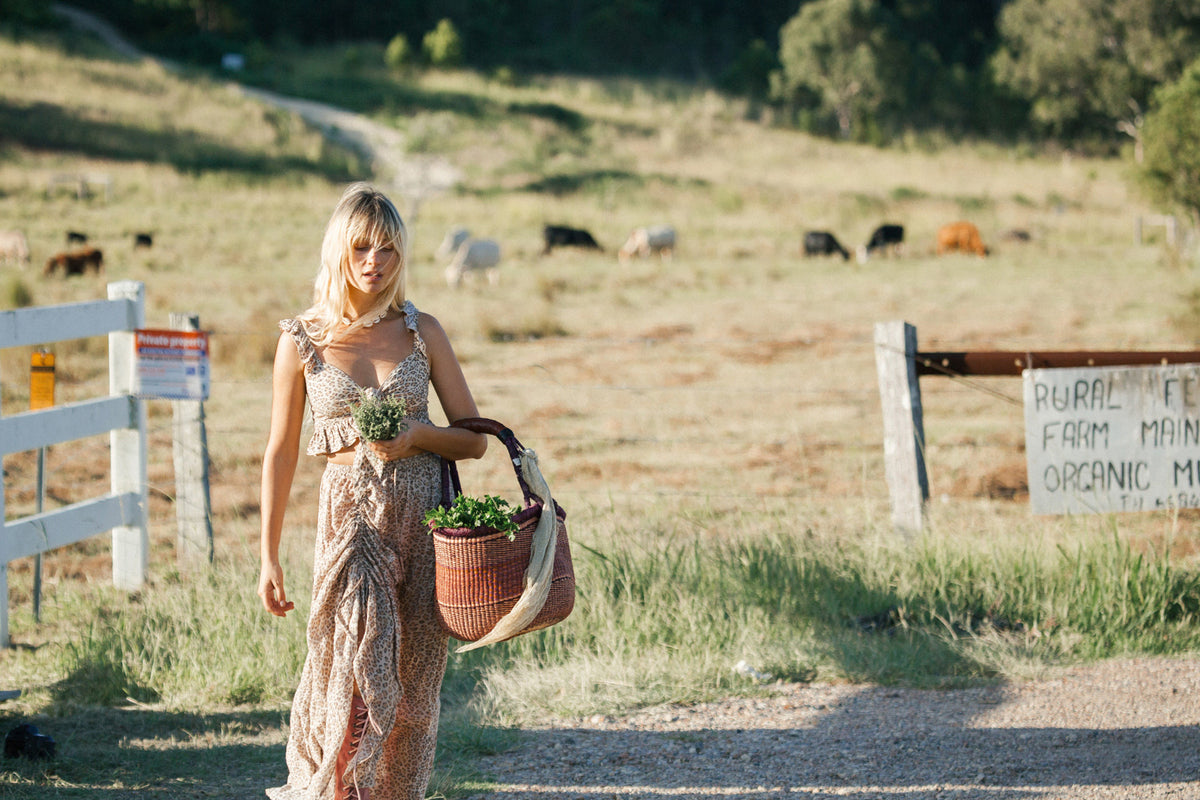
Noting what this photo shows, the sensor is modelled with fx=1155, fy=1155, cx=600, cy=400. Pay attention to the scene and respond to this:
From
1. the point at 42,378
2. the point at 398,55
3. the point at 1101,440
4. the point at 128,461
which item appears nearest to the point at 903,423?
the point at 1101,440

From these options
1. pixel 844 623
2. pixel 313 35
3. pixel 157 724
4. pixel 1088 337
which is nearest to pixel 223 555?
pixel 157 724

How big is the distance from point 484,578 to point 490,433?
421mm

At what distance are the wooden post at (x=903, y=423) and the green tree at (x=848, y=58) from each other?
58748 millimetres

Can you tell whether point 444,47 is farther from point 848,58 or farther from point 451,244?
point 451,244

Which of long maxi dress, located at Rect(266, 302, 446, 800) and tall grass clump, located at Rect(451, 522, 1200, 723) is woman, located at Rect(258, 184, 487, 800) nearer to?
long maxi dress, located at Rect(266, 302, 446, 800)

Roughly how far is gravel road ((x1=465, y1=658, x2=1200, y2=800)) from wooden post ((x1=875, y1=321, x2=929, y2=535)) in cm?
113

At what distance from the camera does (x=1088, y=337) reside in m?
14.3

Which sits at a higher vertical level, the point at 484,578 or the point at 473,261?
the point at 473,261

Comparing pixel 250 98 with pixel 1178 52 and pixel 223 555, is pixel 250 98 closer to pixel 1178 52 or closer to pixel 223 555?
pixel 1178 52

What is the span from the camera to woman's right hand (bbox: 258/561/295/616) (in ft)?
9.57

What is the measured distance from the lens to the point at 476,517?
9.07ft

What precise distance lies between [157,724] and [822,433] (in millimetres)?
7085

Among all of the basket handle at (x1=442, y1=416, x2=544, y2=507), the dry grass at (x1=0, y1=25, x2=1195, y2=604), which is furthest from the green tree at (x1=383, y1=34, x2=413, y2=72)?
the basket handle at (x1=442, y1=416, x2=544, y2=507)

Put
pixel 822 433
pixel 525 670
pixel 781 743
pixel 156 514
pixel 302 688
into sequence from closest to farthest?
pixel 302 688
pixel 781 743
pixel 525 670
pixel 156 514
pixel 822 433
